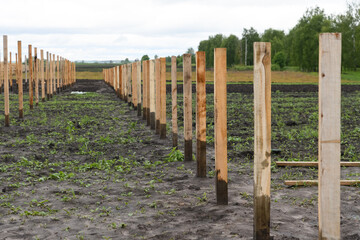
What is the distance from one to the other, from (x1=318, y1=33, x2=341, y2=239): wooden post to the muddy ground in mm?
1053

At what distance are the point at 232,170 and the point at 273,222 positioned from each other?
9.10ft

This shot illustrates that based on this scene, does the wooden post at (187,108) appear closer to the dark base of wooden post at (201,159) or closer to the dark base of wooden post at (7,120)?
the dark base of wooden post at (201,159)

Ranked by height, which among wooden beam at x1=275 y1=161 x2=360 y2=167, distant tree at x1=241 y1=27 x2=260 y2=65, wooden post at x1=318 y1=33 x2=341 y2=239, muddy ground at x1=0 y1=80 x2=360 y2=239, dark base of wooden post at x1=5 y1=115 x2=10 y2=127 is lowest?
muddy ground at x1=0 y1=80 x2=360 y2=239

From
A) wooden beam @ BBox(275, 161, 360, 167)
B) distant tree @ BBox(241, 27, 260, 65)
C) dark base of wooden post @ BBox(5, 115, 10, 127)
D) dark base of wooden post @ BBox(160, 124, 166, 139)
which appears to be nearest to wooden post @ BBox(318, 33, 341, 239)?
wooden beam @ BBox(275, 161, 360, 167)

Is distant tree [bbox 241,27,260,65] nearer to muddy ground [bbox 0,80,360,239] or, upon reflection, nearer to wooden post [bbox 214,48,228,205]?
muddy ground [bbox 0,80,360,239]

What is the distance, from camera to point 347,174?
7344mm

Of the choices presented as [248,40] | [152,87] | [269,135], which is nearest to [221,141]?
[269,135]

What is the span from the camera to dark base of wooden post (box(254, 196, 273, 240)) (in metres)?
4.29

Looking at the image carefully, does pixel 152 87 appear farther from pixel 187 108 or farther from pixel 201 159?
pixel 201 159

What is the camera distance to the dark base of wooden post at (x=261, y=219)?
4293 mm

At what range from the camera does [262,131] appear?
13.8 feet

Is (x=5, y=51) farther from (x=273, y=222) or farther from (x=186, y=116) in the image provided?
(x=273, y=222)

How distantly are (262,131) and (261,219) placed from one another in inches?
30.5

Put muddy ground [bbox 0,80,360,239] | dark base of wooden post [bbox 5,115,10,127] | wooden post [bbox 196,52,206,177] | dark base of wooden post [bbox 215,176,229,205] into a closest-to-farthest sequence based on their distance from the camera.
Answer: muddy ground [bbox 0,80,360,239], dark base of wooden post [bbox 215,176,229,205], wooden post [bbox 196,52,206,177], dark base of wooden post [bbox 5,115,10,127]
